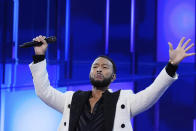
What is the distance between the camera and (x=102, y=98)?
1.60 m

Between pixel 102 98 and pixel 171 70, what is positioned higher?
pixel 171 70

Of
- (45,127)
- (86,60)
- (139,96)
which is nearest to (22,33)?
(86,60)

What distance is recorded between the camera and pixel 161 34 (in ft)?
7.72

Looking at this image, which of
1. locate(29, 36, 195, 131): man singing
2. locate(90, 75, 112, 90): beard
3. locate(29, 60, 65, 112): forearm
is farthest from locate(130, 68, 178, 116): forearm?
locate(29, 60, 65, 112): forearm

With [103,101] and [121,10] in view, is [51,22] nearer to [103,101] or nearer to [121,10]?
[121,10]

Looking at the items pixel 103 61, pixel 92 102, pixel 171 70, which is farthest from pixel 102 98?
pixel 171 70

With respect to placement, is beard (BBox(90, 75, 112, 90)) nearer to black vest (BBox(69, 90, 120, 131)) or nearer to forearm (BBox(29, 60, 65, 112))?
black vest (BBox(69, 90, 120, 131))

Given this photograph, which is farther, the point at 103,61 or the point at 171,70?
the point at 103,61

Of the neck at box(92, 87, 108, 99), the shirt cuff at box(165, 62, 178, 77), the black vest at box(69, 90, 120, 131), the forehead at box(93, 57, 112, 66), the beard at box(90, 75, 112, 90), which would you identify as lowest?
the black vest at box(69, 90, 120, 131)

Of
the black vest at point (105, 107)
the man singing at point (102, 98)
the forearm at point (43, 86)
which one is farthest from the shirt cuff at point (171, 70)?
the forearm at point (43, 86)

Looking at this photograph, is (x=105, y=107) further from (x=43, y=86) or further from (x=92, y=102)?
(x=43, y=86)

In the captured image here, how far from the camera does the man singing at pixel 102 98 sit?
1460mm

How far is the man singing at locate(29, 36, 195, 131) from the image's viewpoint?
146 centimetres

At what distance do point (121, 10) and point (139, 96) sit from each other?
1.09m
